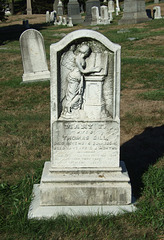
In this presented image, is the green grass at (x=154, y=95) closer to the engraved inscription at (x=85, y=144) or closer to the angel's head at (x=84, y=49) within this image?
the engraved inscription at (x=85, y=144)

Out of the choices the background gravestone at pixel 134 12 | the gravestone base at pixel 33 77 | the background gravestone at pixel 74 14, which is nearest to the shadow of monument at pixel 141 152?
the gravestone base at pixel 33 77

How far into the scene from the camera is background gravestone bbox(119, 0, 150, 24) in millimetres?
22237

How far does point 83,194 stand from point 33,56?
8.38m

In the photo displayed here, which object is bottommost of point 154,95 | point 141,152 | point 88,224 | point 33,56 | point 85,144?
point 88,224

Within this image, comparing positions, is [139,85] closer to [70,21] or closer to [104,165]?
[104,165]

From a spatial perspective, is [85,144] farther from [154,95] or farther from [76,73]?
[154,95]

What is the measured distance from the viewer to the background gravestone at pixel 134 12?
22.2m

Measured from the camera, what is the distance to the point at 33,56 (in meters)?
11.8

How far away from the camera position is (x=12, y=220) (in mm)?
4062

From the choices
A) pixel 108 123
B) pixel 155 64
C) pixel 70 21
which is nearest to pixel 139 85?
pixel 155 64

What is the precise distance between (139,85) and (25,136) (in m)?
5.04

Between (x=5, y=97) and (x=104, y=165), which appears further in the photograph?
(x=5, y=97)

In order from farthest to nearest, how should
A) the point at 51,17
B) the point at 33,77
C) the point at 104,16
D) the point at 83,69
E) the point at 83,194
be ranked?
the point at 51,17, the point at 104,16, the point at 33,77, the point at 83,194, the point at 83,69

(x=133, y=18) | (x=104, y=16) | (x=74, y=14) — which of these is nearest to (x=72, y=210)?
(x=133, y=18)
